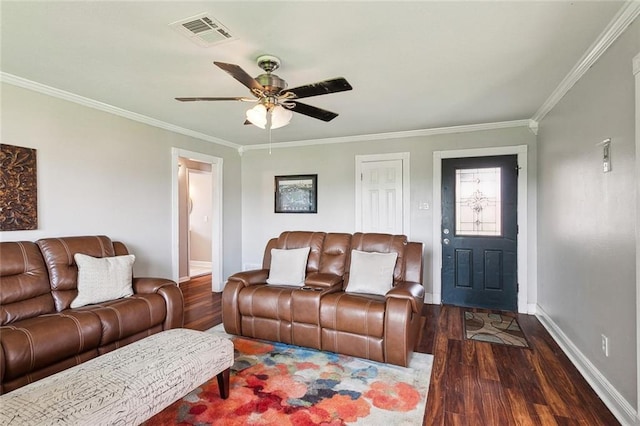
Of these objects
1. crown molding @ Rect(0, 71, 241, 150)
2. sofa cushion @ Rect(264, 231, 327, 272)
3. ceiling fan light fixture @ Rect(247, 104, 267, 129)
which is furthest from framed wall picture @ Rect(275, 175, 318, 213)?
ceiling fan light fixture @ Rect(247, 104, 267, 129)

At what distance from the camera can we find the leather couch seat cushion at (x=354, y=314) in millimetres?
2598

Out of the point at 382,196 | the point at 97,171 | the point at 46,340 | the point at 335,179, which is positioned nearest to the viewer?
the point at 46,340

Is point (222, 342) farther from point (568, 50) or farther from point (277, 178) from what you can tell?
point (277, 178)

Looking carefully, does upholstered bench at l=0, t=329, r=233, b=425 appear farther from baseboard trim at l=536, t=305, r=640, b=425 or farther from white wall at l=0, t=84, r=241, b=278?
baseboard trim at l=536, t=305, r=640, b=425

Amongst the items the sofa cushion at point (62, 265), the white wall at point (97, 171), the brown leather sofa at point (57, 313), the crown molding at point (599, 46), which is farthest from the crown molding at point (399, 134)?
the sofa cushion at point (62, 265)

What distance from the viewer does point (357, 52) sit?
7.51ft

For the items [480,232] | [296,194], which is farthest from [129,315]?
[480,232]

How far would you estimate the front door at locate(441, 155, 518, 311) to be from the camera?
4.08 metres

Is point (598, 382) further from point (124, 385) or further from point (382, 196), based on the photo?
point (382, 196)

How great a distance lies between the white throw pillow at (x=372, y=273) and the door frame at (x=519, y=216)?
153cm

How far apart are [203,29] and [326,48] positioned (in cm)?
80

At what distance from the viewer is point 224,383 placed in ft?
6.95

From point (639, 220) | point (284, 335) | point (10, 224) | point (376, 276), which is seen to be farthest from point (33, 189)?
point (639, 220)

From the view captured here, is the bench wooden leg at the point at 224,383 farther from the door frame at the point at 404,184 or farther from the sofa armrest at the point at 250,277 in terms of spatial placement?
the door frame at the point at 404,184
